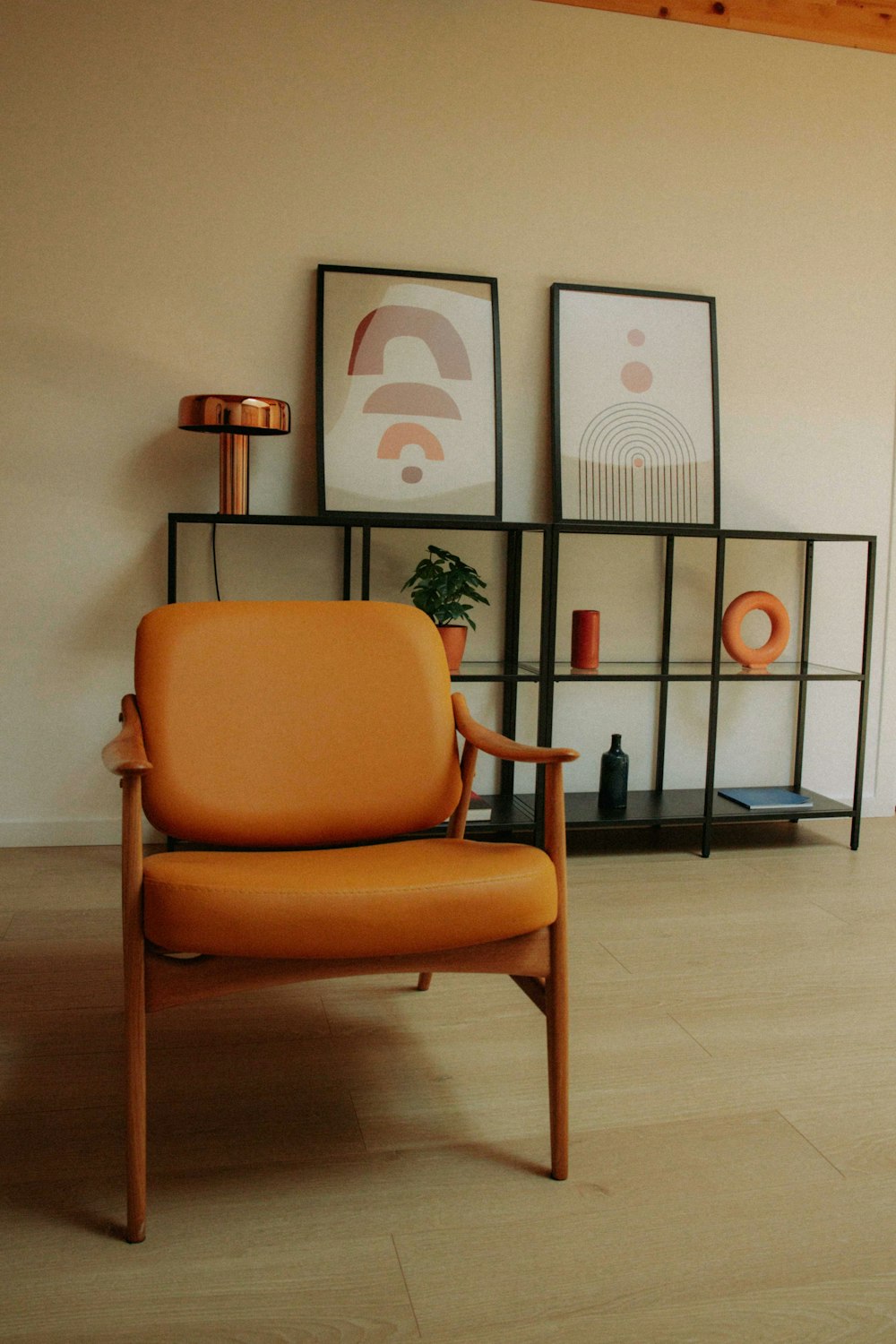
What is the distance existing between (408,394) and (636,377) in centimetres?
77

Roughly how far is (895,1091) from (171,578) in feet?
7.10

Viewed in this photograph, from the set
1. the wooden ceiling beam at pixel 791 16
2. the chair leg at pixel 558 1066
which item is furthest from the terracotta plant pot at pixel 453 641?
the wooden ceiling beam at pixel 791 16

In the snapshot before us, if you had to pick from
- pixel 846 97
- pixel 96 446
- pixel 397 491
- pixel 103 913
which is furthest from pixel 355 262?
pixel 103 913

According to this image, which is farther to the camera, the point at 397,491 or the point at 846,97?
the point at 846,97

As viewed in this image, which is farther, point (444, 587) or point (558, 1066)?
point (444, 587)

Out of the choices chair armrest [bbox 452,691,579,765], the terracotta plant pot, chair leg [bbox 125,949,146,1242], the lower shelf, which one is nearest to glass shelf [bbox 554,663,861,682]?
the terracotta plant pot

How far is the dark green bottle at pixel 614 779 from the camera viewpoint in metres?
3.44

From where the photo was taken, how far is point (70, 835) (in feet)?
11.0

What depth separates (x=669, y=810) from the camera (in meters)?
3.48

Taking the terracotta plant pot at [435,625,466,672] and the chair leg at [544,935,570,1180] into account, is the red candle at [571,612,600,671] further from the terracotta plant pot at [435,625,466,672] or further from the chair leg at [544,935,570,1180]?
the chair leg at [544,935,570,1180]

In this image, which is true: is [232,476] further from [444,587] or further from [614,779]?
[614,779]

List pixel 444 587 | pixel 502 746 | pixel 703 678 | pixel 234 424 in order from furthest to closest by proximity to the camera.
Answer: pixel 703 678 < pixel 444 587 < pixel 234 424 < pixel 502 746

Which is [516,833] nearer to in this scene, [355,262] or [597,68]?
[355,262]

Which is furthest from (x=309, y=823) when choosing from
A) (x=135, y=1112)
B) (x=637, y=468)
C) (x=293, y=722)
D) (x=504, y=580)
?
(x=637, y=468)
